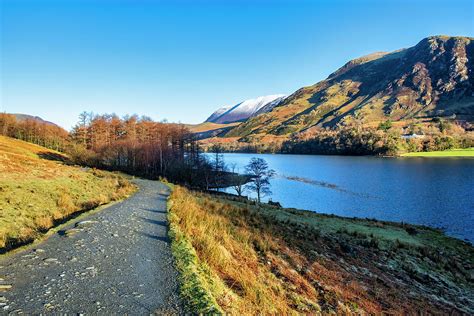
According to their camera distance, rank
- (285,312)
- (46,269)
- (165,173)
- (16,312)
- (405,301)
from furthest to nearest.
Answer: (165,173) < (405,301) < (46,269) < (285,312) < (16,312)

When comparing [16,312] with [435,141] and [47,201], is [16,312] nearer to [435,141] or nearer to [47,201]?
[47,201]

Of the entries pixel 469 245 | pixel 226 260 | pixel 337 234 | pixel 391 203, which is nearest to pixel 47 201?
pixel 226 260

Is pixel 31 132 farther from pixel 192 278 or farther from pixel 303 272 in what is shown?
pixel 192 278

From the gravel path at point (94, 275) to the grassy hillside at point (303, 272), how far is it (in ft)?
2.07

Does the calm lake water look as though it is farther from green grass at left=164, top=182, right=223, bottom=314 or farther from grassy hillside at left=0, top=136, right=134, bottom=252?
grassy hillside at left=0, top=136, right=134, bottom=252

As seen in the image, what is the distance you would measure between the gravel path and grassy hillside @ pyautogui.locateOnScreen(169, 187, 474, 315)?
631 mm

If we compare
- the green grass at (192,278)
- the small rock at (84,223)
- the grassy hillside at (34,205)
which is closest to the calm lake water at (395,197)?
the green grass at (192,278)

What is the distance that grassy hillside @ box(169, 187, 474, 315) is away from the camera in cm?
732

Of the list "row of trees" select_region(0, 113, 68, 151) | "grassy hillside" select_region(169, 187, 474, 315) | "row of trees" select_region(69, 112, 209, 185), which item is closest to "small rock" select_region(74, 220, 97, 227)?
"grassy hillside" select_region(169, 187, 474, 315)

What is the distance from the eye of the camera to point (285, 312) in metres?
7.10

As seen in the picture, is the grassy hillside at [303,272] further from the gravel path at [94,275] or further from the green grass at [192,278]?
the gravel path at [94,275]

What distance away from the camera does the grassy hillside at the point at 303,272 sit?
24.0 feet

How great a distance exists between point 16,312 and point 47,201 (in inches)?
597

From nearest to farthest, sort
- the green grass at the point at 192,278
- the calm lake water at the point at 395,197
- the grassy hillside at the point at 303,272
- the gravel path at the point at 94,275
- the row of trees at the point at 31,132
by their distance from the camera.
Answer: the green grass at the point at 192,278 → the gravel path at the point at 94,275 → the grassy hillside at the point at 303,272 → the calm lake water at the point at 395,197 → the row of trees at the point at 31,132
